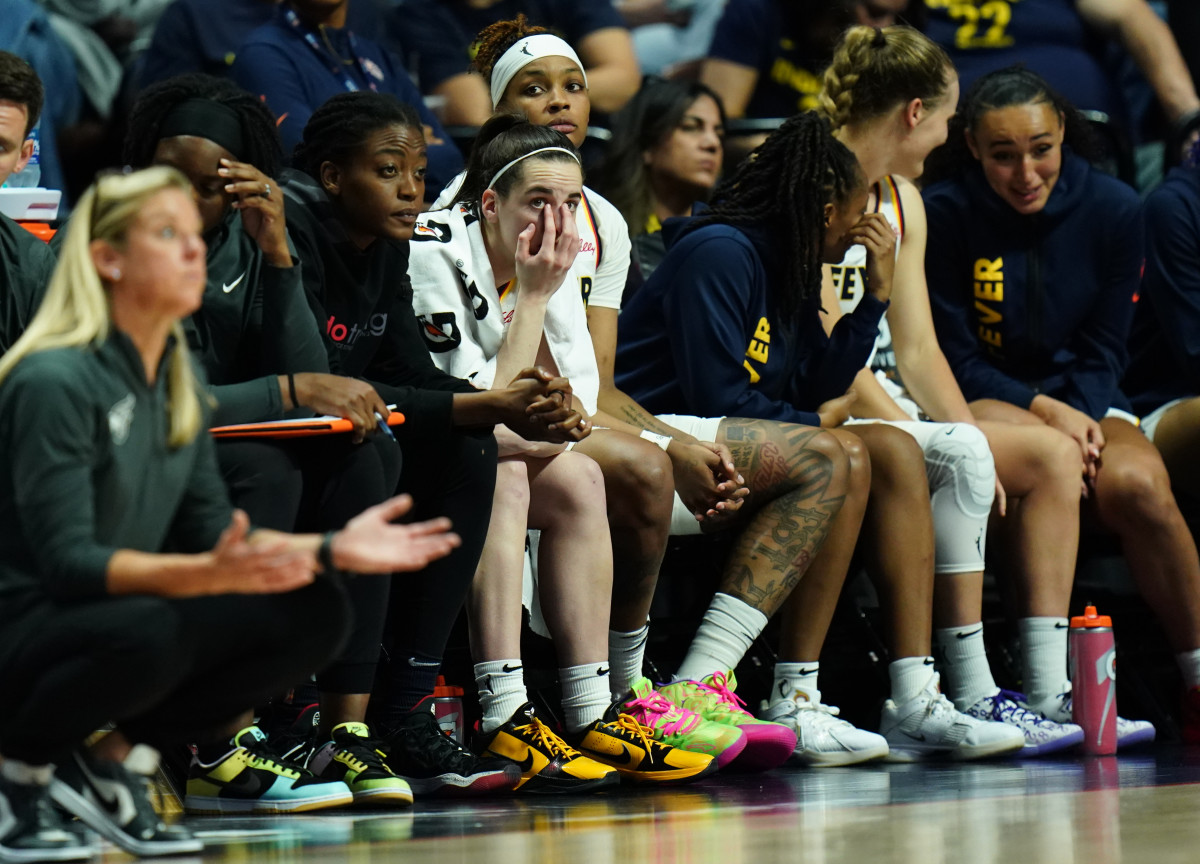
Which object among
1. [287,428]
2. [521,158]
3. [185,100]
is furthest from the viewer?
[521,158]

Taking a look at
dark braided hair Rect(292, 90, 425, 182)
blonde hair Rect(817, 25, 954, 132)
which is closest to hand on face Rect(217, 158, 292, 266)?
dark braided hair Rect(292, 90, 425, 182)

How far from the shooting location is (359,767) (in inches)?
114

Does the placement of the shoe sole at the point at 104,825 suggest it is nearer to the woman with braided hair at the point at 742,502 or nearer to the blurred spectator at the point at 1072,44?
the woman with braided hair at the point at 742,502

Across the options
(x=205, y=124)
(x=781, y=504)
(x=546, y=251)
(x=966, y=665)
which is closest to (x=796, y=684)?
(x=781, y=504)

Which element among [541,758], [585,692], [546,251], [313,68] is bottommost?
[541,758]

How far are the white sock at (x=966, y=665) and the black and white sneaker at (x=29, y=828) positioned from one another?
2426mm

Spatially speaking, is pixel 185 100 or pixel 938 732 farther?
pixel 938 732

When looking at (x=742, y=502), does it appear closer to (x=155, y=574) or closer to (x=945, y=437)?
(x=945, y=437)

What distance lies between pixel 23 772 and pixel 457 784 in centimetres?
108

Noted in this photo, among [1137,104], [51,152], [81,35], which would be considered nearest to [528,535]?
[51,152]

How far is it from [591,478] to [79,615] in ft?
4.76

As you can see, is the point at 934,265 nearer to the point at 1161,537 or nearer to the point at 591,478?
the point at 1161,537

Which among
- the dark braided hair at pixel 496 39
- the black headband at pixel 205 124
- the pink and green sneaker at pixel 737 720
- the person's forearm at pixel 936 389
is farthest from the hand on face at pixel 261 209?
the person's forearm at pixel 936 389

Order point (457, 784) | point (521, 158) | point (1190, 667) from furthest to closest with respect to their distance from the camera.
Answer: point (1190, 667), point (521, 158), point (457, 784)
